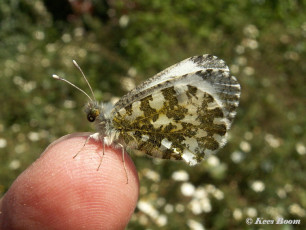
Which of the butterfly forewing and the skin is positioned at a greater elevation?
the butterfly forewing

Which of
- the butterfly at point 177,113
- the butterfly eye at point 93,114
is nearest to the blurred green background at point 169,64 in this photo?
the butterfly at point 177,113

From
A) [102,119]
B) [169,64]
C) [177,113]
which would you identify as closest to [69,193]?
[102,119]

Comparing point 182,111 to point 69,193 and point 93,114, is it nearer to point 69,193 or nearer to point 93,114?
point 93,114

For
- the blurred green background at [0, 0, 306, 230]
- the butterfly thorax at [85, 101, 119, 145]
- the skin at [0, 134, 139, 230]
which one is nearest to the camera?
the skin at [0, 134, 139, 230]

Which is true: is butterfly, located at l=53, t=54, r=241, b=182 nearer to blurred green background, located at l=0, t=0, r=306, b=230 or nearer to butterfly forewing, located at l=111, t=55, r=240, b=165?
butterfly forewing, located at l=111, t=55, r=240, b=165

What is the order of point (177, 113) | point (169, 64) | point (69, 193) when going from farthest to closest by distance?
point (169, 64)
point (177, 113)
point (69, 193)

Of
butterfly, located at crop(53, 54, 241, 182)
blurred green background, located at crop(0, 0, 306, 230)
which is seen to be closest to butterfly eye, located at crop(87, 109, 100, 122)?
butterfly, located at crop(53, 54, 241, 182)

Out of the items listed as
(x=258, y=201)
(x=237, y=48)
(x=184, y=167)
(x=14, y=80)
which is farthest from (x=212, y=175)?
(x=14, y=80)
